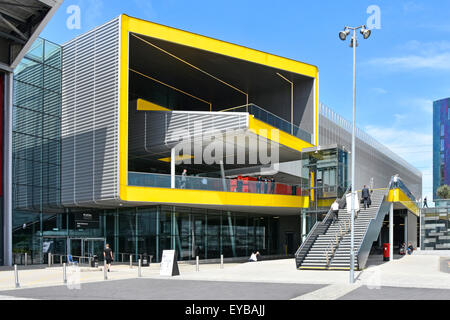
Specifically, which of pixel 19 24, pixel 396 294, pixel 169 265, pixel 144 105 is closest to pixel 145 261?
pixel 169 265

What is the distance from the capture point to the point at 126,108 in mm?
28266

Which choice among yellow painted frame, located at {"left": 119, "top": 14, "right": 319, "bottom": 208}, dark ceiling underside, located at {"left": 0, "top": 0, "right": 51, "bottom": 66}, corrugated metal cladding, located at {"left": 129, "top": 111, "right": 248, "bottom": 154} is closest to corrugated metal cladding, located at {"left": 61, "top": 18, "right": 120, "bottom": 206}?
yellow painted frame, located at {"left": 119, "top": 14, "right": 319, "bottom": 208}

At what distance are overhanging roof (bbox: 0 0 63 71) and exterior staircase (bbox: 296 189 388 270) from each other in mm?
18931

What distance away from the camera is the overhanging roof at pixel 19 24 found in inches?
1035

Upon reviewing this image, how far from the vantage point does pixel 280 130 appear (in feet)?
110

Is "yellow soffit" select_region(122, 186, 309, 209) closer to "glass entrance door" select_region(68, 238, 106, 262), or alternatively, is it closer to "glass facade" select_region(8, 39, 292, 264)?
"glass facade" select_region(8, 39, 292, 264)

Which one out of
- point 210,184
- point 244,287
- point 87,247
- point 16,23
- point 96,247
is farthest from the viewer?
point 87,247

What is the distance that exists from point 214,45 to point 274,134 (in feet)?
23.7

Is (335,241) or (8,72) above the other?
(8,72)

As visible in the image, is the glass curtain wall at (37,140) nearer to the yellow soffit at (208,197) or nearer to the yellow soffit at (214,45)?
the yellow soffit at (214,45)

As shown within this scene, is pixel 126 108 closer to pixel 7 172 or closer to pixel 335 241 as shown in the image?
pixel 7 172

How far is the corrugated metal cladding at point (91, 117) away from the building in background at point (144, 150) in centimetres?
10
